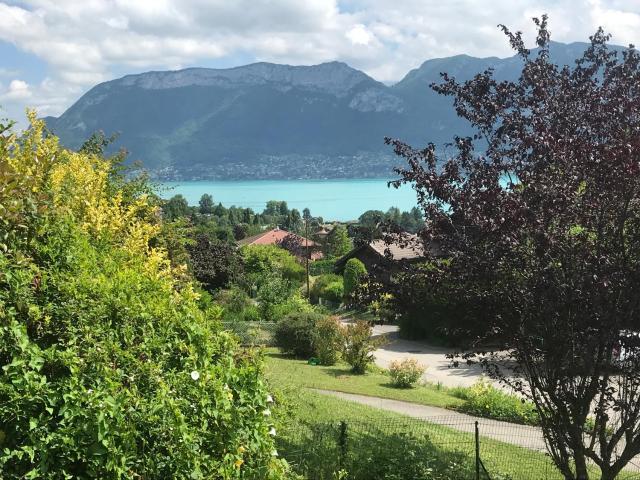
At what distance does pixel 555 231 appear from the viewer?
6.32m

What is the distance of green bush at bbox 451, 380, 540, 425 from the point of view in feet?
47.7

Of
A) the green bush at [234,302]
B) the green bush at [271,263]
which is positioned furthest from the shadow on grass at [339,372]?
the green bush at [271,263]

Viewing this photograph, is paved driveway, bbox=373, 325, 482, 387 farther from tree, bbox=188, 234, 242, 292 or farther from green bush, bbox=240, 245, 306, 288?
green bush, bbox=240, 245, 306, 288

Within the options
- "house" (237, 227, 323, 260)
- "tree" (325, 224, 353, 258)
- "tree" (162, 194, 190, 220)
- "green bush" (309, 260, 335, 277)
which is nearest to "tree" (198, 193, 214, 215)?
"tree" (162, 194, 190, 220)

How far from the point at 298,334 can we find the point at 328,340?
52.3 inches

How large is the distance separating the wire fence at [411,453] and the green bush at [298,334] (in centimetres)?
986

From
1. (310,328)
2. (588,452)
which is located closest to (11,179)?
(588,452)

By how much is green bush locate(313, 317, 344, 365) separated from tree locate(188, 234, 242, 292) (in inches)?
515

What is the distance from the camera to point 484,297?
646cm

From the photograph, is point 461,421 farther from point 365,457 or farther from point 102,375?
point 102,375

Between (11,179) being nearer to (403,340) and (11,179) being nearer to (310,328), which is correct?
(310,328)

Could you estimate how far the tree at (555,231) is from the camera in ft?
19.8

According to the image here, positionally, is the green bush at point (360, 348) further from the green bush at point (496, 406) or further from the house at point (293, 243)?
the house at point (293, 243)

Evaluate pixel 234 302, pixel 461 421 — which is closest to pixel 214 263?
pixel 234 302
